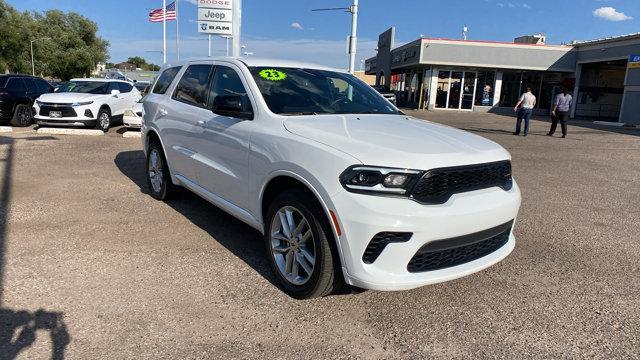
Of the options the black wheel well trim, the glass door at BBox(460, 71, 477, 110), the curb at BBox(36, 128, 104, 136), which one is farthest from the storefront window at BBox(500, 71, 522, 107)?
the black wheel well trim

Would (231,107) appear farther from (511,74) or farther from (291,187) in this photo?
(511,74)

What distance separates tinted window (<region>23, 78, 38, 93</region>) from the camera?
14.7 metres

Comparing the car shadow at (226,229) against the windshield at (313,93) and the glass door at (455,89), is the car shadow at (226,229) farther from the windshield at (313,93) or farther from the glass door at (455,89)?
the glass door at (455,89)

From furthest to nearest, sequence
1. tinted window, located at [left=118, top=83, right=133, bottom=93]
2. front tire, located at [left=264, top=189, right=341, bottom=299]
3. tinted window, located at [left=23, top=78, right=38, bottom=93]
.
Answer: tinted window, located at [left=118, top=83, right=133, bottom=93] → tinted window, located at [left=23, top=78, right=38, bottom=93] → front tire, located at [left=264, top=189, right=341, bottom=299]

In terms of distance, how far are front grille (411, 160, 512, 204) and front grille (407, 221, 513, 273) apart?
291 mm

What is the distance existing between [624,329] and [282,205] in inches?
99.2

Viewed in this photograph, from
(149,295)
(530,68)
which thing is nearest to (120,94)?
(149,295)

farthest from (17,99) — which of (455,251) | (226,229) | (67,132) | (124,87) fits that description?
(455,251)

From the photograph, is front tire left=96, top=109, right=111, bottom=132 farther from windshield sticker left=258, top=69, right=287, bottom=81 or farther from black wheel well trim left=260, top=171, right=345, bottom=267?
black wheel well trim left=260, top=171, right=345, bottom=267

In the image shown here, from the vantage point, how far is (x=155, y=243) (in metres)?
4.60

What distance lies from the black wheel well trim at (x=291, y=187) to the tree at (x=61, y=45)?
6045cm

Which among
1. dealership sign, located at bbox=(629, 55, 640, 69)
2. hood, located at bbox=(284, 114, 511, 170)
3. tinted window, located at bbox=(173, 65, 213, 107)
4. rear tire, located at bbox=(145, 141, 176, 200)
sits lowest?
rear tire, located at bbox=(145, 141, 176, 200)

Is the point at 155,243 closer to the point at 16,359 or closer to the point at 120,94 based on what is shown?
the point at 16,359

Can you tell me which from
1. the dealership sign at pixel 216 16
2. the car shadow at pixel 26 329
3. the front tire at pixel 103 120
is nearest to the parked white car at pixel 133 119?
the front tire at pixel 103 120
